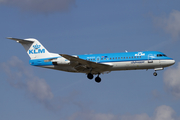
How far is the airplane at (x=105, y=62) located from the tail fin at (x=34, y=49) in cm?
80

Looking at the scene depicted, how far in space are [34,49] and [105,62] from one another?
39.5 feet

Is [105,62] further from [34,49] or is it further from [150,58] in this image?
[34,49]

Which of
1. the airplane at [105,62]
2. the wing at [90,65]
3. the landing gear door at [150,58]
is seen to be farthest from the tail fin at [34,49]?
the landing gear door at [150,58]

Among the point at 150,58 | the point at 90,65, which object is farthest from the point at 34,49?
the point at 150,58

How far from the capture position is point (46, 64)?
4672 centimetres

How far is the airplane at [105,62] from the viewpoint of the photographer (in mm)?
43250

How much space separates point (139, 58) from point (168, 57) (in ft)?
14.5

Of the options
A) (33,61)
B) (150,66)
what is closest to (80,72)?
(33,61)

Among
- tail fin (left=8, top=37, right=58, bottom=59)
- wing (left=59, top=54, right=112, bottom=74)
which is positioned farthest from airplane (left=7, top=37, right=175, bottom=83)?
tail fin (left=8, top=37, right=58, bottom=59)

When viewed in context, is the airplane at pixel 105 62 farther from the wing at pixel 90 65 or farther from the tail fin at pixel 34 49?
the tail fin at pixel 34 49

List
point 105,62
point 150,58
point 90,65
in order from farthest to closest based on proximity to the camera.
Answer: point 90,65, point 105,62, point 150,58

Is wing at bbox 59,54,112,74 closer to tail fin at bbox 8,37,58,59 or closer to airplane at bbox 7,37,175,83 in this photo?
airplane at bbox 7,37,175,83

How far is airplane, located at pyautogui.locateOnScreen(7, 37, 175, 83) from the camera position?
43.2 metres

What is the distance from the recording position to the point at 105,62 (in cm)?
4431
